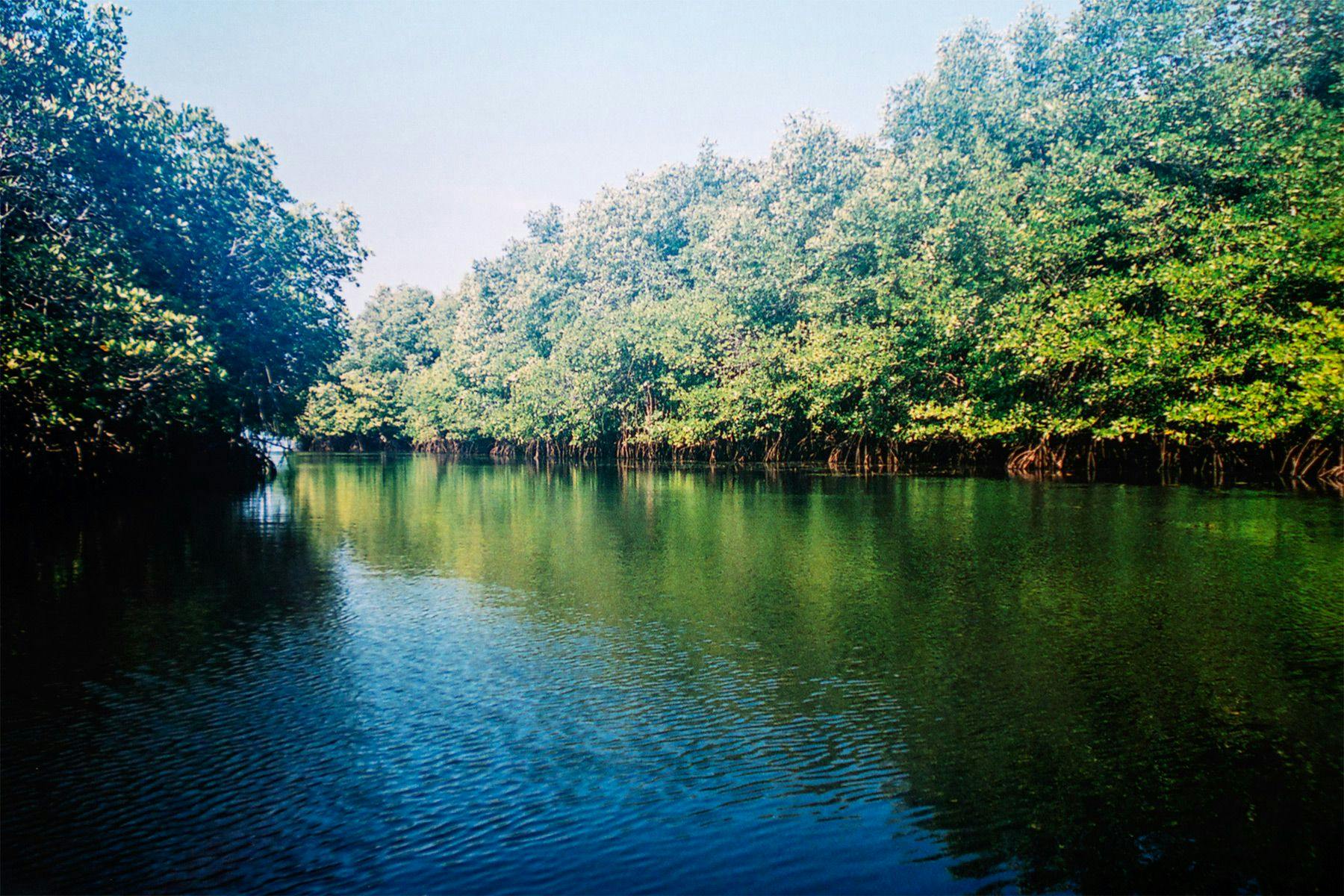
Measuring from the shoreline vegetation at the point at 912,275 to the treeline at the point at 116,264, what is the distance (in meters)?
0.07

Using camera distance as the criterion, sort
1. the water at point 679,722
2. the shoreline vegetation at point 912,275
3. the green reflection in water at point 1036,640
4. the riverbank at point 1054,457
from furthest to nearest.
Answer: the riverbank at point 1054,457 < the shoreline vegetation at point 912,275 < the green reflection in water at point 1036,640 < the water at point 679,722

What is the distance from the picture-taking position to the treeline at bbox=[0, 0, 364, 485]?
12633 millimetres

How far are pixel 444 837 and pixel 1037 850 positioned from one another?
214 cm

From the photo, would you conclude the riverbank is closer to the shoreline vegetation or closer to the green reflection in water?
the shoreline vegetation

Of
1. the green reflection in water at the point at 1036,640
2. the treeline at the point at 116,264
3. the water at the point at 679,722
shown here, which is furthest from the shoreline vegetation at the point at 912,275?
the water at the point at 679,722

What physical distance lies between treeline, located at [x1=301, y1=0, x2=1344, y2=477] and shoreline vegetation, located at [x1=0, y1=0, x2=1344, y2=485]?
111 mm

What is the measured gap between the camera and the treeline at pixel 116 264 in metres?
12.6

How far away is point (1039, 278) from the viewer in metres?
24.9

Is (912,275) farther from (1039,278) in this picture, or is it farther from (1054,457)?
(1054,457)

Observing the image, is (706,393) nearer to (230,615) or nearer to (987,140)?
(987,140)

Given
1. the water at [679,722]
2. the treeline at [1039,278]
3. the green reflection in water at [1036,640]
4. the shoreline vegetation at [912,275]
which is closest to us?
the water at [679,722]

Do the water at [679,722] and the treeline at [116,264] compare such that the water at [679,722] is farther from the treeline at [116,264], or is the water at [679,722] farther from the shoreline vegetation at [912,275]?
the shoreline vegetation at [912,275]

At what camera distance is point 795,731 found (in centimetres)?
435

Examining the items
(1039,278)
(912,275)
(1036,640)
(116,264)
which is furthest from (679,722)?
(912,275)
